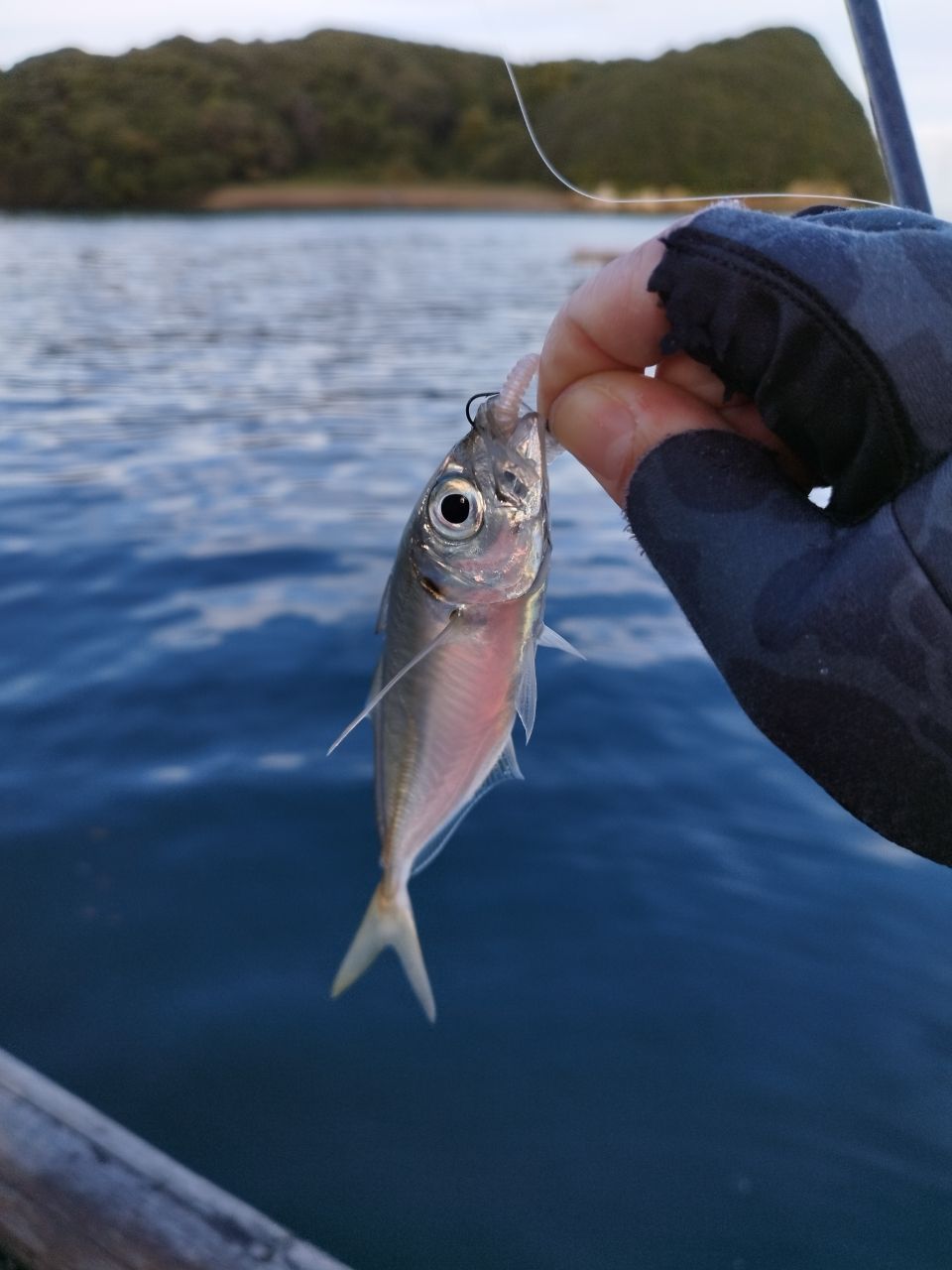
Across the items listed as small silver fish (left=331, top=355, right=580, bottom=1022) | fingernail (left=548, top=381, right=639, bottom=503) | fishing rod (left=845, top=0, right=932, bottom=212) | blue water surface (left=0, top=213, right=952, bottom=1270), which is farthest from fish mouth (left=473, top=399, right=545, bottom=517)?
blue water surface (left=0, top=213, right=952, bottom=1270)

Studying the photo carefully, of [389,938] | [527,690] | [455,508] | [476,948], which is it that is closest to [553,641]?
[527,690]

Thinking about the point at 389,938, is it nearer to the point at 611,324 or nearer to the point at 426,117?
the point at 611,324

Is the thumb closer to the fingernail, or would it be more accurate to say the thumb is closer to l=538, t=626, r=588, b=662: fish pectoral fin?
the fingernail

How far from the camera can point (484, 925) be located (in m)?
4.37

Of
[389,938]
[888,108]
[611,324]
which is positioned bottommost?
[389,938]

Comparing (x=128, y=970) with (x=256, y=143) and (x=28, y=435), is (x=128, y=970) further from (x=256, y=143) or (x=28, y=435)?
(x=256, y=143)

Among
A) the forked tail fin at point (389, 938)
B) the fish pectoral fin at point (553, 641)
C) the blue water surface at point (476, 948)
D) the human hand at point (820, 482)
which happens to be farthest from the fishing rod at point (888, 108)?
the blue water surface at point (476, 948)

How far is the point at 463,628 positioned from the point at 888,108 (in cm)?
177

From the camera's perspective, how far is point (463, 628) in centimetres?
229

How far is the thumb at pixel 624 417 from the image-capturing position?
180 centimetres

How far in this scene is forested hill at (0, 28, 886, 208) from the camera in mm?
3047

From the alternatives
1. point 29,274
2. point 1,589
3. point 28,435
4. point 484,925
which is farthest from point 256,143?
point 484,925

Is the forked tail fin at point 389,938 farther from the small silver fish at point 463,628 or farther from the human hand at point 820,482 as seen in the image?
the human hand at point 820,482

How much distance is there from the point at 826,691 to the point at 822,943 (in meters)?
3.03
